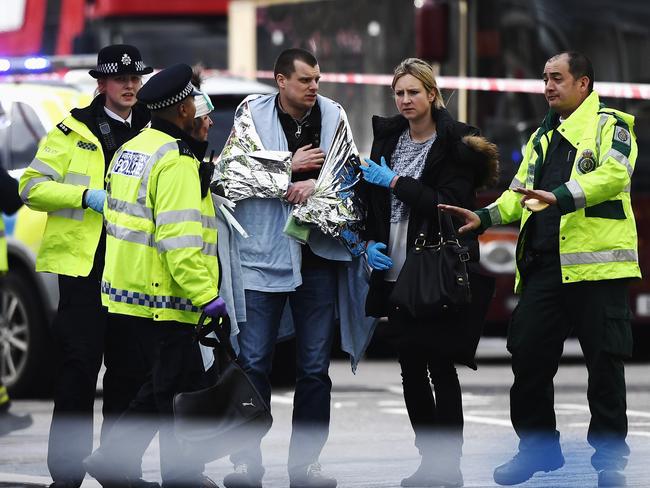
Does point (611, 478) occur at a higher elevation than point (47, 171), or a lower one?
lower

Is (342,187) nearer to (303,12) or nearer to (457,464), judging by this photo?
(457,464)

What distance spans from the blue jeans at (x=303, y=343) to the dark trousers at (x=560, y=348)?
0.81 meters

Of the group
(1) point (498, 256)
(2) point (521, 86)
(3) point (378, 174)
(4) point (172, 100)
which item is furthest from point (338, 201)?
(2) point (521, 86)

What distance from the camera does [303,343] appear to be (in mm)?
8109

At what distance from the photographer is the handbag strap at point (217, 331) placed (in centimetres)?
714

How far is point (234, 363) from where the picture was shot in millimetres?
7230

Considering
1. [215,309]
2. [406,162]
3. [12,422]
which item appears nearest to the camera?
[215,309]

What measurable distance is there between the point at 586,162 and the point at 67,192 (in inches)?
86.6

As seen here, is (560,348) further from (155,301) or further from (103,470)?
(103,470)

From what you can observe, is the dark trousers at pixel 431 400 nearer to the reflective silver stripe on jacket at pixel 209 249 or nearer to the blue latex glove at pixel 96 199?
the reflective silver stripe on jacket at pixel 209 249

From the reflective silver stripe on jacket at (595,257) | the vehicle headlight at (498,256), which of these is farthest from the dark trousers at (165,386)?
the vehicle headlight at (498,256)

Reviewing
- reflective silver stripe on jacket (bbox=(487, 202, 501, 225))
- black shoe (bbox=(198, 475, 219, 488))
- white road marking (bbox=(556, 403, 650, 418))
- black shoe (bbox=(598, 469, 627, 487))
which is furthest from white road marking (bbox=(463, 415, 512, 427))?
black shoe (bbox=(198, 475, 219, 488))

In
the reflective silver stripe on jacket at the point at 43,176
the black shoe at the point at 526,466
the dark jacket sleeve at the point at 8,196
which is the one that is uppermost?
the reflective silver stripe on jacket at the point at 43,176

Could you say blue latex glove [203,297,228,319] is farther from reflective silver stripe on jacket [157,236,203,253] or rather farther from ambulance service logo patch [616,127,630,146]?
ambulance service logo patch [616,127,630,146]
